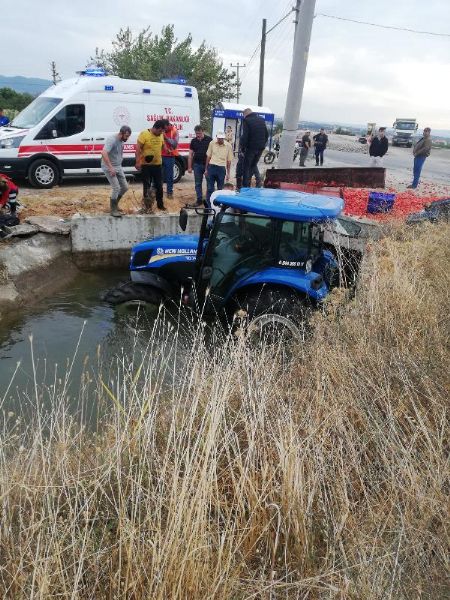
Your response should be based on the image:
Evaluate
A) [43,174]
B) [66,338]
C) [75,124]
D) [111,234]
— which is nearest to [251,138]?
[111,234]

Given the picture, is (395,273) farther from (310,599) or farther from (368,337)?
(310,599)

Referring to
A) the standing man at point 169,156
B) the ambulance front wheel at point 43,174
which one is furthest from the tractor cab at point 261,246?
the ambulance front wheel at point 43,174

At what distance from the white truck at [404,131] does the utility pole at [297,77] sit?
1400 inches

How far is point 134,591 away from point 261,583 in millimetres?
Answer: 475

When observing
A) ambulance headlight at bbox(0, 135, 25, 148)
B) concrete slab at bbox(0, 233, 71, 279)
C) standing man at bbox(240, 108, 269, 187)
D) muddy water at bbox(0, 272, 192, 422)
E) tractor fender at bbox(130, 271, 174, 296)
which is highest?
standing man at bbox(240, 108, 269, 187)

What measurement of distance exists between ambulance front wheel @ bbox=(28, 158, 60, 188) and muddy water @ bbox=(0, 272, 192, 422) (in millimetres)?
4364

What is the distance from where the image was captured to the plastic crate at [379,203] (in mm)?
9328

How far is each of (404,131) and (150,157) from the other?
39.2m

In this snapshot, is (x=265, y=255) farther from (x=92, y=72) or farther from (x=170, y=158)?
(x=92, y=72)

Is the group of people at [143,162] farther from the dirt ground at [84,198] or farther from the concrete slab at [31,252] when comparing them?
the concrete slab at [31,252]

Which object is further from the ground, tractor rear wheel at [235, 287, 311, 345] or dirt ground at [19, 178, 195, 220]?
dirt ground at [19, 178, 195, 220]

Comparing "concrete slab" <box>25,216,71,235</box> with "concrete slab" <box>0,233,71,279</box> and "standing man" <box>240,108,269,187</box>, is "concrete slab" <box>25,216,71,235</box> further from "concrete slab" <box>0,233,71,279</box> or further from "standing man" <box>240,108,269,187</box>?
"standing man" <box>240,108,269,187</box>

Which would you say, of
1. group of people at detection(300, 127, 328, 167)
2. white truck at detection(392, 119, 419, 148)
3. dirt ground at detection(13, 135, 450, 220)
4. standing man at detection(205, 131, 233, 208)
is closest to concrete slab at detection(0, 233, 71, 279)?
dirt ground at detection(13, 135, 450, 220)

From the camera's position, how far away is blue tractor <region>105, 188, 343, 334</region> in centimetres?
456
